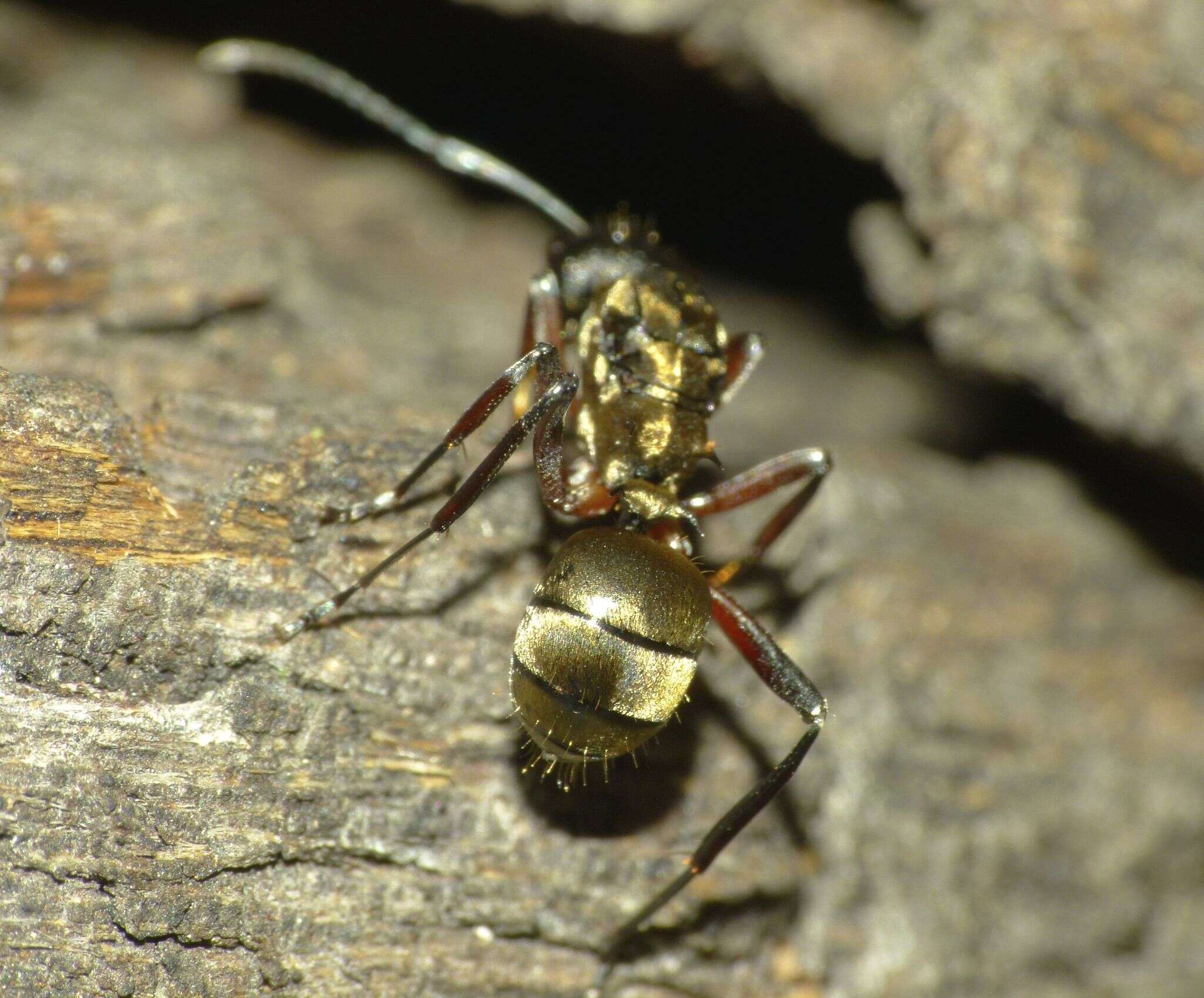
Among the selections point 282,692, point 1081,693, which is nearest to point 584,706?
point 282,692

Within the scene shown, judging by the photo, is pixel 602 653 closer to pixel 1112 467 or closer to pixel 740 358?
pixel 740 358

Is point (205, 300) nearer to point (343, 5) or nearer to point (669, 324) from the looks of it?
point (669, 324)

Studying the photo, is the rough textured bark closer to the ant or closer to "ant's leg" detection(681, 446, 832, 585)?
the ant

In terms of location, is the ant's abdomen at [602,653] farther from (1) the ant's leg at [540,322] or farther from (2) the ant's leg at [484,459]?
(1) the ant's leg at [540,322]

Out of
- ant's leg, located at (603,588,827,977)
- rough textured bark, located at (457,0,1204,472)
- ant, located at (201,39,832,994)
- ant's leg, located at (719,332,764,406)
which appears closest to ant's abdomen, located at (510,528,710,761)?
ant, located at (201,39,832,994)

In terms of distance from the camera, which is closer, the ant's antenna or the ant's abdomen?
the ant's abdomen

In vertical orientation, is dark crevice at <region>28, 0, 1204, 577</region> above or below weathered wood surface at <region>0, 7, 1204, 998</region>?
above

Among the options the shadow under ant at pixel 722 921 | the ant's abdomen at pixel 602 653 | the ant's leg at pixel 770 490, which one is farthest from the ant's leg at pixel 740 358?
the shadow under ant at pixel 722 921
